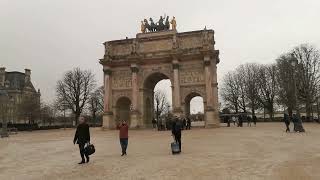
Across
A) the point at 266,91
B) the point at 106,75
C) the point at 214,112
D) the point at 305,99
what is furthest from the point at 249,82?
the point at 106,75

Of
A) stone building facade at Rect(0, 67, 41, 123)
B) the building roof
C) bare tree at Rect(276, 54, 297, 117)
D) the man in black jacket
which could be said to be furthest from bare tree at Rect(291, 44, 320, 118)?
the building roof

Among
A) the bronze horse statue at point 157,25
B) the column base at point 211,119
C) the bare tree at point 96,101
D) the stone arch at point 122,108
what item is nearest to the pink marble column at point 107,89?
the stone arch at point 122,108

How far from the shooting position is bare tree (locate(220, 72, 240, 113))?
69519 mm

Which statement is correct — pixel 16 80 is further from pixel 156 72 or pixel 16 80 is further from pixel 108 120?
pixel 156 72

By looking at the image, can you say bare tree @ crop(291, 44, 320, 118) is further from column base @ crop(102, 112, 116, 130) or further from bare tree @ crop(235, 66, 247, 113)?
column base @ crop(102, 112, 116, 130)

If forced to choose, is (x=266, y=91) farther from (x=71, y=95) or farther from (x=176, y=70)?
(x=71, y=95)

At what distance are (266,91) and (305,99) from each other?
38.7 feet

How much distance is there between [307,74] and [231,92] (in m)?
19.8

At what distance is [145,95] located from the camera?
159 ft

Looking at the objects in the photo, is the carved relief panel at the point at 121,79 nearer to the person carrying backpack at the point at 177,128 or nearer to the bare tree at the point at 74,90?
the bare tree at the point at 74,90

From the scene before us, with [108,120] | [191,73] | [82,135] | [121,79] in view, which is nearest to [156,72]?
[191,73]

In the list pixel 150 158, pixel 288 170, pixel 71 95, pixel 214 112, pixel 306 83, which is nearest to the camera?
pixel 288 170

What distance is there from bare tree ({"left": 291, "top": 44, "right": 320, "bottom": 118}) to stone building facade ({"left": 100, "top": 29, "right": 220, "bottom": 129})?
1314 cm

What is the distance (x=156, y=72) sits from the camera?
47312 mm
